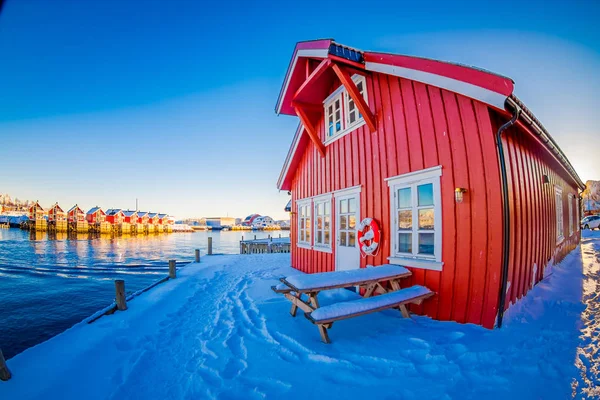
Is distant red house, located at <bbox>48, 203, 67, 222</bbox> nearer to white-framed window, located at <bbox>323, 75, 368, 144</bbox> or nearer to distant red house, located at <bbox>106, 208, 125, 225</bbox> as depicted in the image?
distant red house, located at <bbox>106, 208, 125, 225</bbox>

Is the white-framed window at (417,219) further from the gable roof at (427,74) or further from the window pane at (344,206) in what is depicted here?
the window pane at (344,206)

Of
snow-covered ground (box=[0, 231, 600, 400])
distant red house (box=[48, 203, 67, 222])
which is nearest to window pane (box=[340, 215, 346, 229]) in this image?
snow-covered ground (box=[0, 231, 600, 400])

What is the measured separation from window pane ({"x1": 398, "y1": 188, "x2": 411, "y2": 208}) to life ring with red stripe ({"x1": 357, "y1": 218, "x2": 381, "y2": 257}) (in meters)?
0.76

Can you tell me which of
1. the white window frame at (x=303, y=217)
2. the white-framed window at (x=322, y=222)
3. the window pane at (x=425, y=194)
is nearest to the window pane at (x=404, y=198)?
the window pane at (x=425, y=194)

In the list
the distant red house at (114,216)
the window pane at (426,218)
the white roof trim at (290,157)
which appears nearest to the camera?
the window pane at (426,218)

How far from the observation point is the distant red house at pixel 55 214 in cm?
6538

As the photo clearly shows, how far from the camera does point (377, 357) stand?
3.05 m

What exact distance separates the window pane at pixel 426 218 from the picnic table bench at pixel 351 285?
912 mm

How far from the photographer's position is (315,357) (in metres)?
3.11

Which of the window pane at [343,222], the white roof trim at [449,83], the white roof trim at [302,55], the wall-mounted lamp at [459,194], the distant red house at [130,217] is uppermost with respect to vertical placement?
the white roof trim at [302,55]

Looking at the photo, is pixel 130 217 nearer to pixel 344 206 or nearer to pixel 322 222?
pixel 322 222

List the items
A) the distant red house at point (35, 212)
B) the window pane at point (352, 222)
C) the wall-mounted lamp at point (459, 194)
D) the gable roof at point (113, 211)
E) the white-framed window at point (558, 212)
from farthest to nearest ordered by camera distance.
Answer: the gable roof at point (113, 211) → the distant red house at point (35, 212) → the white-framed window at point (558, 212) → the window pane at point (352, 222) → the wall-mounted lamp at point (459, 194)

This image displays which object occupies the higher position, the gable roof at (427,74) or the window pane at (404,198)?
the gable roof at (427,74)

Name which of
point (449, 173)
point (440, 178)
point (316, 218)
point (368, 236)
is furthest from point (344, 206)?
point (449, 173)
